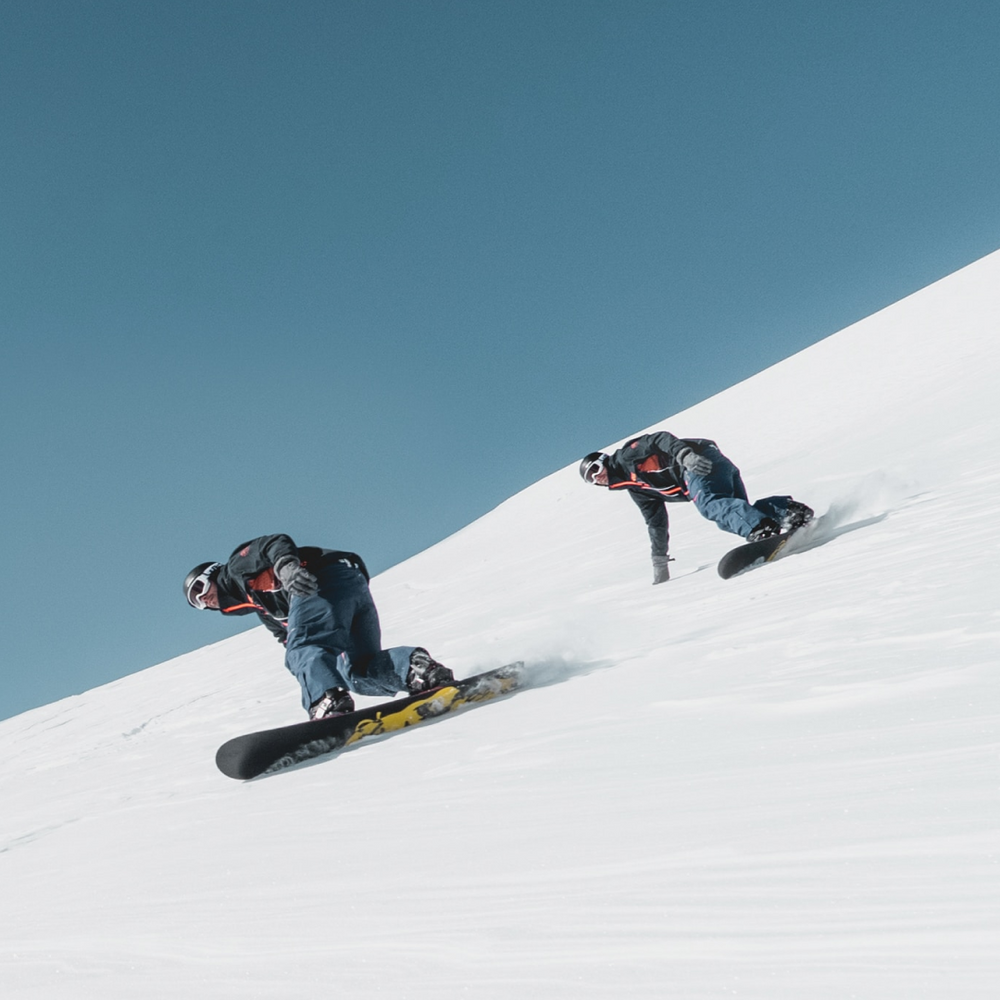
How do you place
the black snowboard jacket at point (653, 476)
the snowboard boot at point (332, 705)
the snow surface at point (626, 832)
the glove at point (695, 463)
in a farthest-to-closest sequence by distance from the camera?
1. the black snowboard jacket at point (653, 476)
2. the glove at point (695, 463)
3. the snowboard boot at point (332, 705)
4. the snow surface at point (626, 832)

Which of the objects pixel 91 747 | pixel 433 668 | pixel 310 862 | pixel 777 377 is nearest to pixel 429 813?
pixel 310 862

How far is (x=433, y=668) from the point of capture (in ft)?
13.8

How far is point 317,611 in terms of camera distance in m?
4.23

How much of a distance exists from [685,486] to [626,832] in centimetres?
520

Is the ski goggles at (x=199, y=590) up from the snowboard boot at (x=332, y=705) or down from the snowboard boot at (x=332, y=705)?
up

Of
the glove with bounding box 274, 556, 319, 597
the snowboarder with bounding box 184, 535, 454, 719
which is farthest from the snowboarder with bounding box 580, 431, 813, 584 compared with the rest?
the glove with bounding box 274, 556, 319, 597

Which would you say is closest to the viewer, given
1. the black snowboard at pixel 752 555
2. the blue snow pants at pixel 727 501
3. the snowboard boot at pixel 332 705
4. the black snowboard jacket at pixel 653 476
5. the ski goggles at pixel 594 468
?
the snowboard boot at pixel 332 705

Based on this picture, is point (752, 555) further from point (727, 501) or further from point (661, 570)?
point (661, 570)

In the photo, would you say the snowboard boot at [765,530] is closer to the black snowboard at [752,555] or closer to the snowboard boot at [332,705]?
the black snowboard at [752,555]

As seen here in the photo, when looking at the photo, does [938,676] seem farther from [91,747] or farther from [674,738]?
[91,747]

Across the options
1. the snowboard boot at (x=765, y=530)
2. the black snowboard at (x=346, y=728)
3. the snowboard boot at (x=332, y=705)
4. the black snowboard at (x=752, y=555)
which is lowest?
the black snowboard at (x=346, y=728)

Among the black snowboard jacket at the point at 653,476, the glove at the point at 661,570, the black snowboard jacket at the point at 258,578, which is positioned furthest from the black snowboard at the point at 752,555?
the black snowboard jacket at the point at 258,578

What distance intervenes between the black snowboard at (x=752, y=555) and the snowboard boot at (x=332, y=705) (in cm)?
264

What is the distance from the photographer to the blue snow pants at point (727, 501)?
6094 mm
